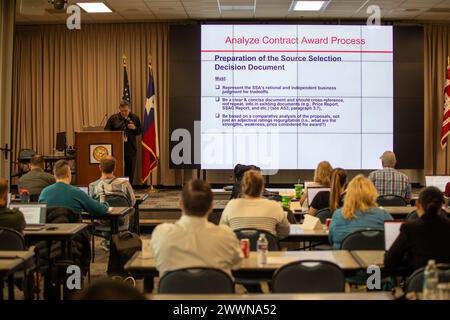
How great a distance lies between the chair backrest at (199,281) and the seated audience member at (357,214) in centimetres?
183

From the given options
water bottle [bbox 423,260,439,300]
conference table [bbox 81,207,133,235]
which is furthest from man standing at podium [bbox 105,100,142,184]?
water bottle [bbox 423,260,439,300]

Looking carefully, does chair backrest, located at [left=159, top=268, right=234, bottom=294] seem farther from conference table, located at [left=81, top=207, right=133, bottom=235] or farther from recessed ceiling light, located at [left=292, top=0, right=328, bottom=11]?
recessed ceiling light, located at [left=292, top=0, right=328, bottom=11]

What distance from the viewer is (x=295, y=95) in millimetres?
13164

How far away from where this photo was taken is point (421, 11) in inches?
503

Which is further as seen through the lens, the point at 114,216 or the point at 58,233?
the point at 114,216

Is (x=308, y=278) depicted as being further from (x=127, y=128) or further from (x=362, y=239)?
(x=127, y=128)

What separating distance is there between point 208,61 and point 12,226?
→ 8455mm

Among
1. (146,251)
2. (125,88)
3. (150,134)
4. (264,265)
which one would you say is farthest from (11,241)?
(125,88)

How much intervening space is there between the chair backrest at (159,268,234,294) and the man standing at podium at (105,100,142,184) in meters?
8.99

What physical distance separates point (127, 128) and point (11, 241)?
765 centimetres

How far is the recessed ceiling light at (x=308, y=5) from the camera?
12.0m

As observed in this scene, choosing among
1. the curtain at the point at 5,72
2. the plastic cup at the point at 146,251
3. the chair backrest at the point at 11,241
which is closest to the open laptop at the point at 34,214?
the chair backrest at the point at 11,241

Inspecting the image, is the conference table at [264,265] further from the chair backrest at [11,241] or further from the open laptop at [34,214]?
the open laptop at [34,214]
